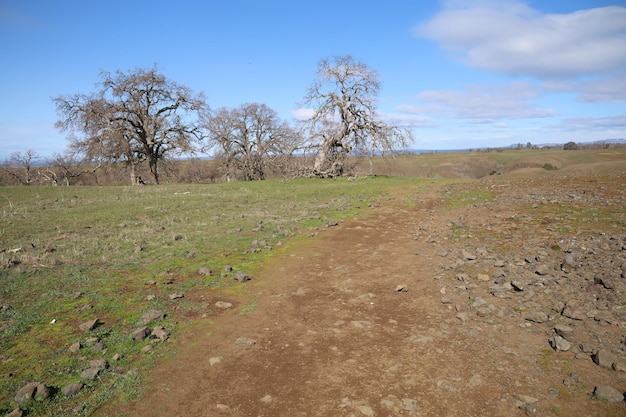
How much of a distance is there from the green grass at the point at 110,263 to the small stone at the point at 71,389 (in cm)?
7

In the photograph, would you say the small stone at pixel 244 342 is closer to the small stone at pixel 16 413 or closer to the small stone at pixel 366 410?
the small stone at pixel 366 410

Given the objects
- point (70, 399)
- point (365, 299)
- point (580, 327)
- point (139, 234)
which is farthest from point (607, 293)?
point (139, 234)

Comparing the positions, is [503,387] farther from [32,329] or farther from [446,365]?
[32,329]

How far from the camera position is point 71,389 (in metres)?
3.66

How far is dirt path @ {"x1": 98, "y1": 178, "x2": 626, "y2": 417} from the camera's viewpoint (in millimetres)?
3520

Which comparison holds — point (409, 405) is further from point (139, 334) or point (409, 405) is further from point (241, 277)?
point (241, 277)

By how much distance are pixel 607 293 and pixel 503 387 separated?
2.75 metres

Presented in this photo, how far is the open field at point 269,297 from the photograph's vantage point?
12.5ft

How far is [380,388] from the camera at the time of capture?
379 centimetres

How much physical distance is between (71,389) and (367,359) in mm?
3361

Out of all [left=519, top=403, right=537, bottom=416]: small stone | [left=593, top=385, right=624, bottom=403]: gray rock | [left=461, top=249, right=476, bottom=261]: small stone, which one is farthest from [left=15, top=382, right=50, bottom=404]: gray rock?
[left=461, top=249, right=476, bottom=261]: small stone

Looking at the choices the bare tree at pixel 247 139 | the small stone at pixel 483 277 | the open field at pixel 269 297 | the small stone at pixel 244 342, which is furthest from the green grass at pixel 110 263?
the bare tree at pixel 247 139

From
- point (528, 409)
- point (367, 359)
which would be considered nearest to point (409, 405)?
point (367, 359)

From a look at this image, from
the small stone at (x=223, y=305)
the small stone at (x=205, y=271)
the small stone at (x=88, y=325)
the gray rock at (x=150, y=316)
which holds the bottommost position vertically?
the small stone at (x=223, y=305)
